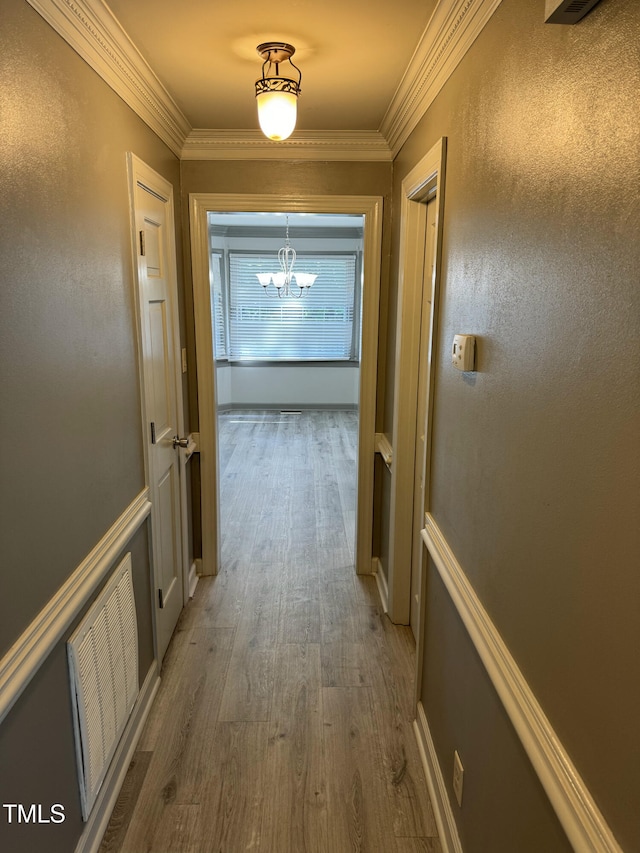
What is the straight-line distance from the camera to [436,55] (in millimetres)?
1826

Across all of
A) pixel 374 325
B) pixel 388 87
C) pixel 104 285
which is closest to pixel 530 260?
pixel 104 285

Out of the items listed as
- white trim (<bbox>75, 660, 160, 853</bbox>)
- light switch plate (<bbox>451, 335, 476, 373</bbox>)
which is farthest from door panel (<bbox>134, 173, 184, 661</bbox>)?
light switch plate (<bbox>451, 335, 476, 373</bbox>)

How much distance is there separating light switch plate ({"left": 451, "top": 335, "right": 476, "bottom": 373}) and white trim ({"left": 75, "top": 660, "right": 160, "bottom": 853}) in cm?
174

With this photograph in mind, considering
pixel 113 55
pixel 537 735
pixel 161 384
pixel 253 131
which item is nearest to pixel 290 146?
pixel 253 131

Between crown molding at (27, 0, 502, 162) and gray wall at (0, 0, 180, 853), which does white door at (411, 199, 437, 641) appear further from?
gray wall at (0, 0, 180, 853)

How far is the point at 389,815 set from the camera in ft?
6.33

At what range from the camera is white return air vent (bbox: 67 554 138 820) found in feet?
5.35

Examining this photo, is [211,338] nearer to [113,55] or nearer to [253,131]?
[253,131]

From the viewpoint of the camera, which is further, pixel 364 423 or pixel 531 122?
pixel 364 423

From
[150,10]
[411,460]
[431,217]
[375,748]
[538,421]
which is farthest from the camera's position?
[411,460]

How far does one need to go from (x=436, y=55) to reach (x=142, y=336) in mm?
1417

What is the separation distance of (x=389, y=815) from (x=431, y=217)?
7.76 ft

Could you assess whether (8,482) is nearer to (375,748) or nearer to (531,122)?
(531,122)

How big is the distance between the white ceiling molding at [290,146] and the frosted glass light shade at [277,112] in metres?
1.02
